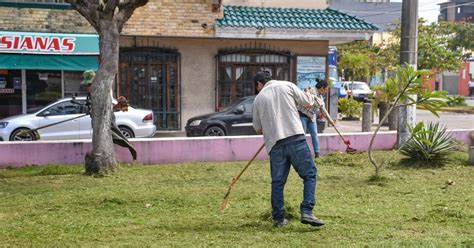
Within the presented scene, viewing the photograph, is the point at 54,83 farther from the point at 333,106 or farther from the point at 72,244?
the point at 72,244

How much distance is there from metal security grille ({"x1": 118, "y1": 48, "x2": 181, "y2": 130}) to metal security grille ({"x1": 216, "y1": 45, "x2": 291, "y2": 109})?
1.42 m

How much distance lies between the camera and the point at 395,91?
367 inches

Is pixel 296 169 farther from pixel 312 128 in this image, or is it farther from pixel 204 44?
pixel 204 44

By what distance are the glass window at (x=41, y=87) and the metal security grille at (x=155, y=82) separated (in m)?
1.93

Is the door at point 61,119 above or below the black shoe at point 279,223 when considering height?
above

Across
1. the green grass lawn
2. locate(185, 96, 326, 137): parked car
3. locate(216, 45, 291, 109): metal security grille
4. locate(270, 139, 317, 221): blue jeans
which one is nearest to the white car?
locate(185, 96, 326, 137): parked car

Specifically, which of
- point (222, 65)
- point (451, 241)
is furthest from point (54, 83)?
point (451, 241)

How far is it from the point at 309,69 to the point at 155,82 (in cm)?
502

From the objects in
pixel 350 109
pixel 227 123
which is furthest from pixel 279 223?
pixel 350 109

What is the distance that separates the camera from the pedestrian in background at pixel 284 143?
594cm

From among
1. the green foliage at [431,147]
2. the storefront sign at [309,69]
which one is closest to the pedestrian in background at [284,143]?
the green foliage at [431,147]

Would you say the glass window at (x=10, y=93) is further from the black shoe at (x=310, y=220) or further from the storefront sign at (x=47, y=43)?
the black shoe at (x=310, y=220)

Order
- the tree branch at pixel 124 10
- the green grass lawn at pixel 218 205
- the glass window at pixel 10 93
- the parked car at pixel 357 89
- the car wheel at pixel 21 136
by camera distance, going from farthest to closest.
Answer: the parked car at pixel 357 89 < the glass window at pixel 10 93 < the car wheel at pixel 21 136 < the tree branch at pixel 124 10 < the green grass lawn at pixel 218 205

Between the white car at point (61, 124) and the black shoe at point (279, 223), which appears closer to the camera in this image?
the black shoe at point (279, 223)
